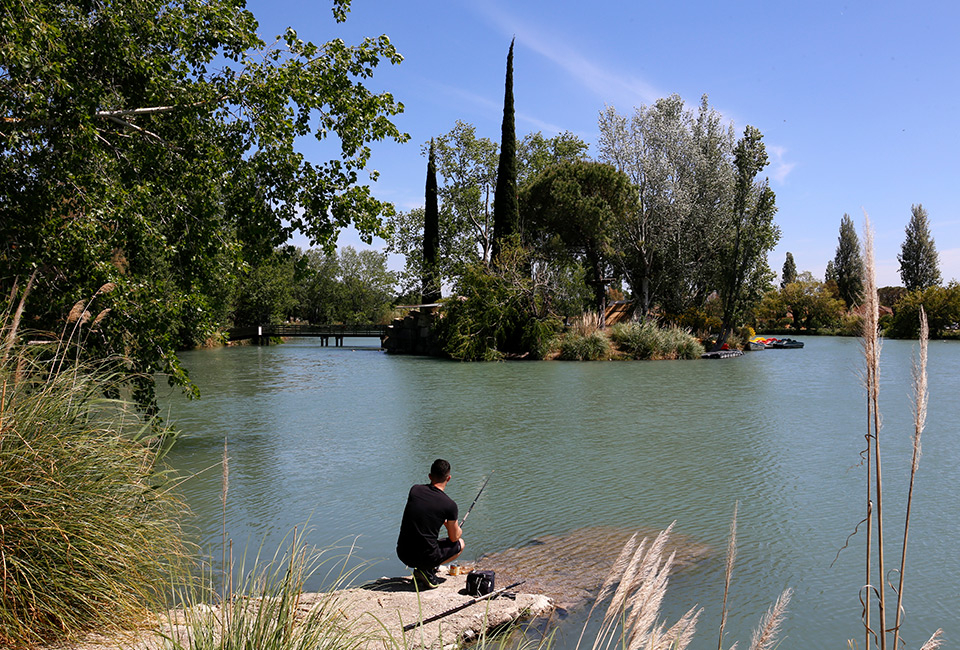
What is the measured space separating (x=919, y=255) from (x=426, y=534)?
181 ft

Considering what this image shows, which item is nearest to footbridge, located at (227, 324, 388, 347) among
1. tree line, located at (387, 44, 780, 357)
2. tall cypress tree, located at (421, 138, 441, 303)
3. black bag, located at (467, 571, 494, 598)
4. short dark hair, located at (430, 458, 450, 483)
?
tall cypress tree, located at (421, 138, 441, 303)

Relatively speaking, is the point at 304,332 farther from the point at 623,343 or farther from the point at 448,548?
the point at 448,548

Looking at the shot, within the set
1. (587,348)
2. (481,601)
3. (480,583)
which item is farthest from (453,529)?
(587,348)

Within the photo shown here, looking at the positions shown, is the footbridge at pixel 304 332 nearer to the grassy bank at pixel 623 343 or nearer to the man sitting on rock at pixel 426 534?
the grassy bank at pixel 623 343

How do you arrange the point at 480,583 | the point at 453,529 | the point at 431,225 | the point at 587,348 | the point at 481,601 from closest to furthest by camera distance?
the point at 481,601
the point at 480,583
the point at 453,529
the point at 587,348
the point at 431,225

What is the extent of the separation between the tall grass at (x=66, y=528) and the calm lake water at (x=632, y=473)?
5.33 feet

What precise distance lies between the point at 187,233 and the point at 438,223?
34.1 m

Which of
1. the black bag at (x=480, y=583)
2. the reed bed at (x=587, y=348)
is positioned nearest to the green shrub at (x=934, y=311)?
the reed bed at (x=587, y=348)

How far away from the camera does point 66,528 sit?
318 centimetres

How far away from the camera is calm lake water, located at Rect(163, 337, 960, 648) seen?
548cm

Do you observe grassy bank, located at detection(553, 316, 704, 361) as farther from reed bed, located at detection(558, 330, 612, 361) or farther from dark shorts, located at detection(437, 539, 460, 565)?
dark shorts, located at detection(437, 539, 460, 565)

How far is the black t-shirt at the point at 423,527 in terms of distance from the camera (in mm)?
4859

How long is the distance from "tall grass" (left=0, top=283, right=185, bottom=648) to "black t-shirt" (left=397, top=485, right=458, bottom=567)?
5.31 feet

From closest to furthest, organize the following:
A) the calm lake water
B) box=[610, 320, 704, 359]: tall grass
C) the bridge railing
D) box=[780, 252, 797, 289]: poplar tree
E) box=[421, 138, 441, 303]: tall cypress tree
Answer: the calm lake water → box=[610, 320, 704, 359]: tall grass → box=[421, 138, 441, 303]: tall cypress tree → the bridge railing → box=[780, 252, 797, 289]: poplar tree
